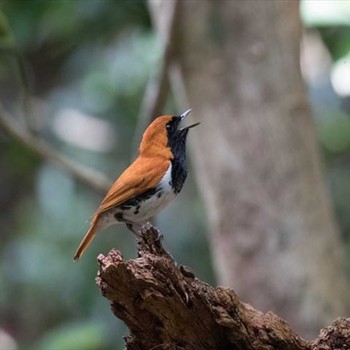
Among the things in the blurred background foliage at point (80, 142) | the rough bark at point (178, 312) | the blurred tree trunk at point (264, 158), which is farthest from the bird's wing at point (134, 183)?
the blurred background foliage at point (80, 142)

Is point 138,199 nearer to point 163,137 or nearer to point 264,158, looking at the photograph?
point 163,137

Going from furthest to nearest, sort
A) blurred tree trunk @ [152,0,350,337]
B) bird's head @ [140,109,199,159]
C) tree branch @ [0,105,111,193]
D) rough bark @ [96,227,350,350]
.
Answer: blurred tree trunk @ [152,0,350,337]
tree branch @ [0,105,111,193]
bird's head @ [140,109,199,159]
rough bark @ [96,227,350,350]

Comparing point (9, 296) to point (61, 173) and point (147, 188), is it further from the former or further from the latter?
point (147, 188)

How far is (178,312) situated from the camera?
6.46ft

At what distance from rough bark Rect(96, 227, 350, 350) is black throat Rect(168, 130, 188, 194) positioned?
372 millimetres

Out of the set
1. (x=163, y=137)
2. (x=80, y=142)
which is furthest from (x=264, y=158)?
(x=80, y=142)

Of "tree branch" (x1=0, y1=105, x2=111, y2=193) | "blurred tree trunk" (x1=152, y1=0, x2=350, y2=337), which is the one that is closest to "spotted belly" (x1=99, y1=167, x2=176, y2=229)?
"tree branch" (x1=0, y1=105, x2=111, y2=193)

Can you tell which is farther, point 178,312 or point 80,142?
point 80,142

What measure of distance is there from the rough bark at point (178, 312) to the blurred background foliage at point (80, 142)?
6.64 feet

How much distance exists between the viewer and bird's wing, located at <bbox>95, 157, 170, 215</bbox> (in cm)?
229

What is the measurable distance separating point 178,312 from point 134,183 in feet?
1.47

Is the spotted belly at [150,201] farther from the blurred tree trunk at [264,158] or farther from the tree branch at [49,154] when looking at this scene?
the blurred tree trunk at [264,158]

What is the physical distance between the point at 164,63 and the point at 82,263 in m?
1.18

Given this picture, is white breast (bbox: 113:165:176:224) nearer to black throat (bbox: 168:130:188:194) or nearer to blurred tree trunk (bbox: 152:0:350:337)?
black throat (bbox: 168:130:188:194)
